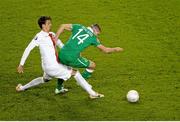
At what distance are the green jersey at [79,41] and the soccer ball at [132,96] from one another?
1.29 metres

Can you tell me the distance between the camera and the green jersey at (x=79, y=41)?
1102 centimetres

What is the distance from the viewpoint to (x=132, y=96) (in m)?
11.0

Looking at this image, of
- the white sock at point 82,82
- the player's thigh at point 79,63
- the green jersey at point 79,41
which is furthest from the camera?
the player's thigh at point 79,63

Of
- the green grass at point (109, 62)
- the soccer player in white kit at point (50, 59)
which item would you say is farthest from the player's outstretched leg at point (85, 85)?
the green grass at point (109, 62)

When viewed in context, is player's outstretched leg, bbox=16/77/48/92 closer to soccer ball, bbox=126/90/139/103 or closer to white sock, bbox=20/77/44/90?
white sock, bbox=20/77/44/90

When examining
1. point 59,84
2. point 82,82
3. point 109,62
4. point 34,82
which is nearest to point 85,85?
point 82,82

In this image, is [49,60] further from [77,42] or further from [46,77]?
[77,42]

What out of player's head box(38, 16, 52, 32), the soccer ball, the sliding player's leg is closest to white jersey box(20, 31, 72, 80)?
player's head box(38, 16, 52, 32)

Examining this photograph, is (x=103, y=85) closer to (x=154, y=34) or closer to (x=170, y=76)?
(x=170, y=76)

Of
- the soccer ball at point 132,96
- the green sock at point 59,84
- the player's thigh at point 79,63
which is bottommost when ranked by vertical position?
the soccer ball at point 132,96

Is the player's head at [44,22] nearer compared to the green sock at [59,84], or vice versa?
the player's head at [44,22]

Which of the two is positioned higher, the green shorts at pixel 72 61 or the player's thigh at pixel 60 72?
the green shorts at pixel 72 61

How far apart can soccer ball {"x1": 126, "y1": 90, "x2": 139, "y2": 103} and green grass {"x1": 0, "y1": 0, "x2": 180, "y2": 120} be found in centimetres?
14

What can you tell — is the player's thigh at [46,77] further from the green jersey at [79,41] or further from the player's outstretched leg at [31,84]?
the green jersey at [79,41]
